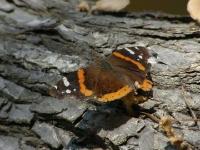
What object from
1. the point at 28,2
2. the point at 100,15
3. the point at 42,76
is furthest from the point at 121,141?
the point at 28,2

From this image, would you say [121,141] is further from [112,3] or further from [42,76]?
[112,3]

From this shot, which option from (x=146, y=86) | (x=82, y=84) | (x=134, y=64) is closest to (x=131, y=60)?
(x=134, y=64)

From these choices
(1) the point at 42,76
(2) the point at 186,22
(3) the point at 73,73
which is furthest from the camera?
(2) the point at 186,22

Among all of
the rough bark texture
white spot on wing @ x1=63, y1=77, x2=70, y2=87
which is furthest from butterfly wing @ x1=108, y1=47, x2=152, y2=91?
white spot on wing @ x1=63, y1=77, x2=70, y2=87

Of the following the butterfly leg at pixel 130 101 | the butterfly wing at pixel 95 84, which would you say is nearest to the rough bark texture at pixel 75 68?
the butterfly leg at pixel 130 101

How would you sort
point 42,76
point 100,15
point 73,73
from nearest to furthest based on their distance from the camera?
1. point 73,73
2. point 42,76
3. point 100,15

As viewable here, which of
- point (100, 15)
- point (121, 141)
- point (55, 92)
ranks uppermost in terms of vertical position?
point (100, 15)

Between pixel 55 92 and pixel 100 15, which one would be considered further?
pixel 100 15

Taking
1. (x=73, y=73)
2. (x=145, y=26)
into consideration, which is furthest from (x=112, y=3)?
(x=73, y=73)

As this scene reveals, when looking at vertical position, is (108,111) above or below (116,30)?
below
